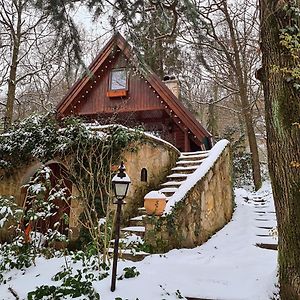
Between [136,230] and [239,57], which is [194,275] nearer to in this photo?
[136,230]

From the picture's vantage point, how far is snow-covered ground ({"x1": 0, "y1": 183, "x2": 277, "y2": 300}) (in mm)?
3744

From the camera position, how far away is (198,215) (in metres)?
6.31

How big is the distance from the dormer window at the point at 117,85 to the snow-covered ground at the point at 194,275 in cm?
670

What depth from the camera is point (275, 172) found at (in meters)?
3.47

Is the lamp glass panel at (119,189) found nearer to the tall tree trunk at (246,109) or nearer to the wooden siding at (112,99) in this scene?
the wooden siding at (112,99)

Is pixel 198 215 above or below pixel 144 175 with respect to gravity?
below

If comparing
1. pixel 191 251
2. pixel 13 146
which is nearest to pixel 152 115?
pixel 13 146

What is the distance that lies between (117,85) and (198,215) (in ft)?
21.7

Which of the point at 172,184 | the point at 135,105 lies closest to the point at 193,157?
the point at 172,184

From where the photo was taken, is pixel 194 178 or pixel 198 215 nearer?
pixel 198 215

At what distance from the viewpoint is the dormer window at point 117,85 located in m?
11.5

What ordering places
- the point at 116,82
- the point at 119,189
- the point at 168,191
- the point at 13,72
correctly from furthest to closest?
the point at 116,82
the point at 13,72
the point at 168,191
the point at 119,189

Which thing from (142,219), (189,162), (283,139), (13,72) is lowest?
(142,219)

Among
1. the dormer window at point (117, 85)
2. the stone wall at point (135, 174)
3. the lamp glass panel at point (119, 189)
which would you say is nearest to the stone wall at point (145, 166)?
the stone wall at point (135, 174)
